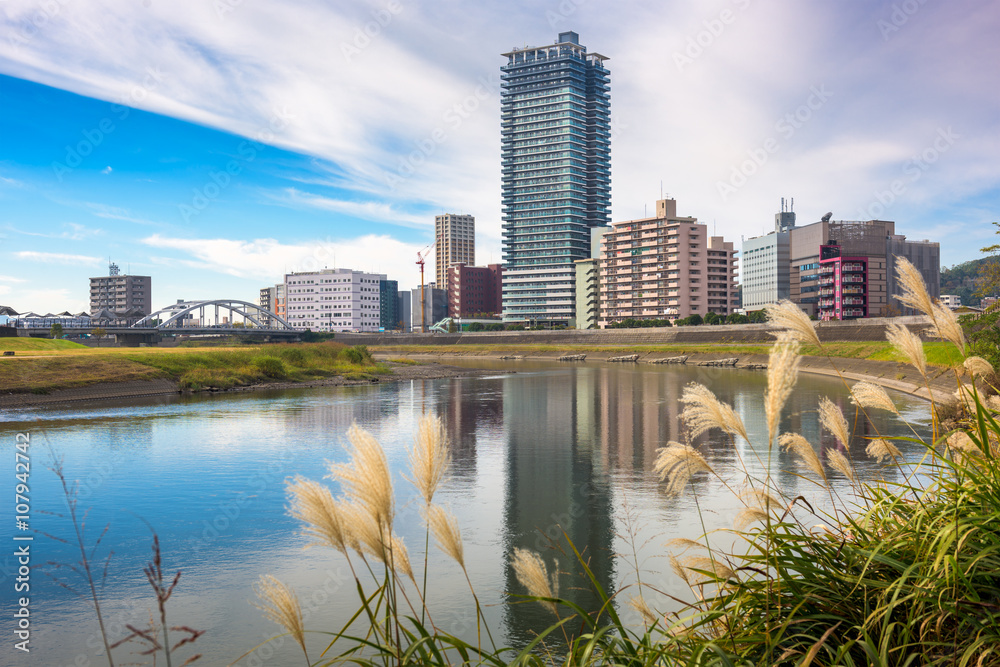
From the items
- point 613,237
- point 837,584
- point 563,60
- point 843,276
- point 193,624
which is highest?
point 563,60

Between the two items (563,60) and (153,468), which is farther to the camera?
(563,60)

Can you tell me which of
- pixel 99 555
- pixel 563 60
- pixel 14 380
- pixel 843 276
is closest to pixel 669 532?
pixel 99 555

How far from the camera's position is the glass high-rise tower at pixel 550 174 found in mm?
174750

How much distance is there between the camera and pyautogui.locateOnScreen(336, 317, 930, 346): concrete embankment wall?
70.2m

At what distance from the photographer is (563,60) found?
18225cm

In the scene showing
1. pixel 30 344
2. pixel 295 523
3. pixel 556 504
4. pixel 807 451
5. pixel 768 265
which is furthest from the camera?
pixel 768 265

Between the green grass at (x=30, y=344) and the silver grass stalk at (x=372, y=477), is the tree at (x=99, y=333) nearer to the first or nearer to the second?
the green grass at (x=30, y=344)

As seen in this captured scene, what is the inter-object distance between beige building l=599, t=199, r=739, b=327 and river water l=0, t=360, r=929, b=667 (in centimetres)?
10524

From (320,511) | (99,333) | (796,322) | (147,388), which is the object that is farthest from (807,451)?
(99,333)

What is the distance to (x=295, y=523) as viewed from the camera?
12414 mm

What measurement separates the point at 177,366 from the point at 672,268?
108 metres

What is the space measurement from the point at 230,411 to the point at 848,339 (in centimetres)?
6628

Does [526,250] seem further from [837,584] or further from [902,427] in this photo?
[837,584]

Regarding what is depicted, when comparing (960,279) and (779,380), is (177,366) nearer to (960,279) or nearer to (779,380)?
(779,380)
